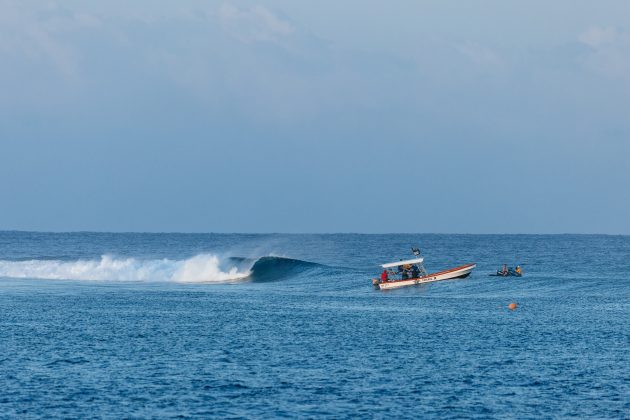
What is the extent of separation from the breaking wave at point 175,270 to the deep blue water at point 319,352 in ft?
78.2

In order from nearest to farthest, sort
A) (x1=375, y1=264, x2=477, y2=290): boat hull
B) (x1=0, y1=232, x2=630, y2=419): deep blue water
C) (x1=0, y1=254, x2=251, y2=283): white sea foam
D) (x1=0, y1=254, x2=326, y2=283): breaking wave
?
1. (x1=0, y1=232, x2=630, y2=419): deep blue water
2. (x1=375, y1=264, x2=477, y2=290): boat hull
3. (x1=0, y1=254, x2=326, y2=283): breaking wave
4. (x1=0, y1=254, x2=251, y2=283): white sea foam

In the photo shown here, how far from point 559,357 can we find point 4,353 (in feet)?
84.2

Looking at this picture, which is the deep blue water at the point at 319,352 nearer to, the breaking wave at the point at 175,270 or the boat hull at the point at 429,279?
the boat hull at the point at 429,279

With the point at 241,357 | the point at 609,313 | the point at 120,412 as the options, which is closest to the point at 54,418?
the point at 120,412

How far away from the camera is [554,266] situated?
130m

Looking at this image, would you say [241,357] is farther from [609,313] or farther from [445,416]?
[609,313]

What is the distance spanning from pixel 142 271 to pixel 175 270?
12.1 ft

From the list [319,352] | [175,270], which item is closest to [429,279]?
[175,270]

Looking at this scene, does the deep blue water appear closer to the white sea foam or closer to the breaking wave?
the breaking wave

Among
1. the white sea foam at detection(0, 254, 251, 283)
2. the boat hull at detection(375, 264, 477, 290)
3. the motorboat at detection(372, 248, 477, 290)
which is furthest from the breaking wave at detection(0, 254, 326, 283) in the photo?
the boat hull at detection(375, 264, 477, 290)

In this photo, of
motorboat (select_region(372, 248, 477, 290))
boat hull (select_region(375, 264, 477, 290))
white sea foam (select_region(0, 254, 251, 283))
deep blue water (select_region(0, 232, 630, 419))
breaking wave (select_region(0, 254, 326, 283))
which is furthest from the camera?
white sea foam (select_region(0, 254, 251, 283))

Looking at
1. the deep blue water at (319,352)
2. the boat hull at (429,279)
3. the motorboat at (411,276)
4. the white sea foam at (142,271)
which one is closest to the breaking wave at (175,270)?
the white sea foam at (142,271)

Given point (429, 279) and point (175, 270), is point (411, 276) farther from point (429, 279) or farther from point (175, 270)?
point (175, 270)

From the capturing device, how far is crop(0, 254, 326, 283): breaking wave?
4341 inches
